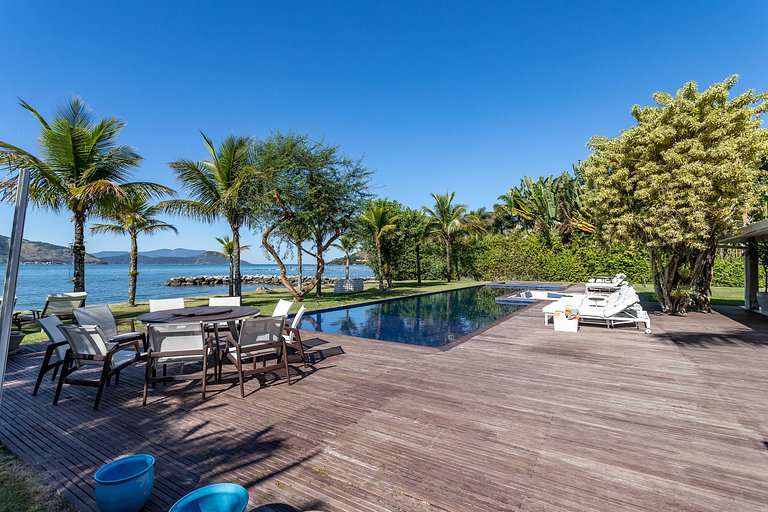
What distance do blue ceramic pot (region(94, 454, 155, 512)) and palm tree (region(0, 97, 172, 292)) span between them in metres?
8.95

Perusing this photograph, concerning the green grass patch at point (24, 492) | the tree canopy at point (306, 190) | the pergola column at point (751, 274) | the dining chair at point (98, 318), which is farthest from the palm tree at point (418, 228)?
the green grass patch at point (24, 492)

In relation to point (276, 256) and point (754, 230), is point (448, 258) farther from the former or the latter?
point (754, 230)

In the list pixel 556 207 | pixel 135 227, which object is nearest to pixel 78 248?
pixel 135 227

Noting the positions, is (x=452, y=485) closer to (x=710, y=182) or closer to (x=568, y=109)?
(x=710, y=182)

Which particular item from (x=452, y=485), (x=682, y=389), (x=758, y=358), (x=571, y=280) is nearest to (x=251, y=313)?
(x=452, y=485)

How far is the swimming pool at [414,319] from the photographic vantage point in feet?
30.8

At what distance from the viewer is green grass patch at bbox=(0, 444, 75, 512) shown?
7.72 ft

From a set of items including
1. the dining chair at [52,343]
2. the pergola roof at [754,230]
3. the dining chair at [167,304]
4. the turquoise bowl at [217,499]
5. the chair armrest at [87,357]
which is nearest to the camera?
the turquoise bowl at [217,499]

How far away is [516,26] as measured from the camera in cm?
1758

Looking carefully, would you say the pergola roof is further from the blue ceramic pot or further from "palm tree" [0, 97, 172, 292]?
"palm tree" [0, 97, 172, 292]

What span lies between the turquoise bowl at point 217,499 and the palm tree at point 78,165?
31.7 ft

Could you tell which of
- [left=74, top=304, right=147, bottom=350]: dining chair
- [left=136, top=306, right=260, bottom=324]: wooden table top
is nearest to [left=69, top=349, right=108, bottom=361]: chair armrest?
[left=136, top=306, right=260, bottom=324]: wooden table top

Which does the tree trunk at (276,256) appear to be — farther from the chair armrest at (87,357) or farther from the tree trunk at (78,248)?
the chair armrest at (87,357)

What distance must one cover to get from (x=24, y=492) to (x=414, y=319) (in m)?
10.2
